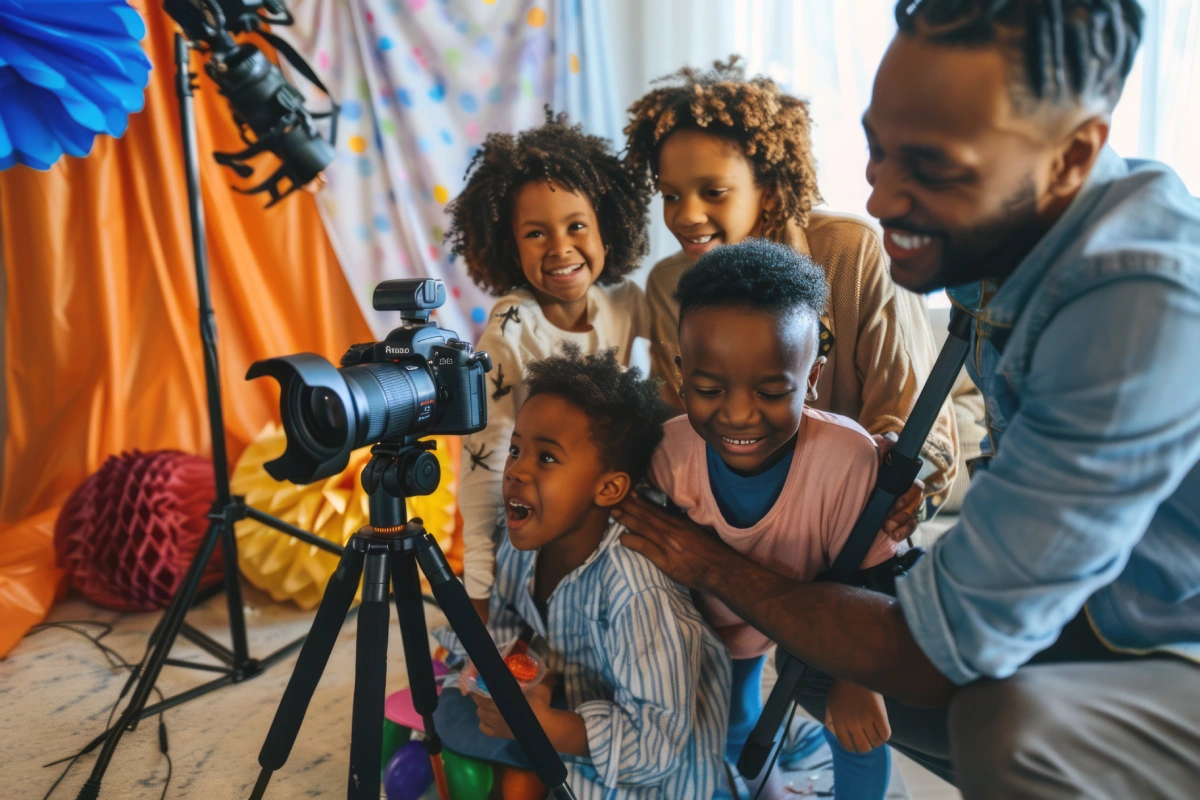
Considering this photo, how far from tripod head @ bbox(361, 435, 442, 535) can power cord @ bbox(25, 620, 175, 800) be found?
2.27ft

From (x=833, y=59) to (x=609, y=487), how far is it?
138cm

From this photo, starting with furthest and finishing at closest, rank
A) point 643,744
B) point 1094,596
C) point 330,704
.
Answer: point 330,704
point 643,744
point 1094,596

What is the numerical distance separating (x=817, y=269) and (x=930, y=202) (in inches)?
18.3

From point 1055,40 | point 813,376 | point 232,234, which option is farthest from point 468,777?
point 232,234

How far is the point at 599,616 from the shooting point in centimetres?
120

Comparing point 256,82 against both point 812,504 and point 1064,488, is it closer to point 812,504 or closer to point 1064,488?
point 812,504

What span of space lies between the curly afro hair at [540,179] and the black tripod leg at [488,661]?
2.61 feet

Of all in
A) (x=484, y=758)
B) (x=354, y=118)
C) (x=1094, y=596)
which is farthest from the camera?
(x=354, y=118)

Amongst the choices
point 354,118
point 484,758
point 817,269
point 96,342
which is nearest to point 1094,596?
point 817,269

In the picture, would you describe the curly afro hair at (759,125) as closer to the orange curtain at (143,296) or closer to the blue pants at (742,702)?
the blue pants at (742,702)

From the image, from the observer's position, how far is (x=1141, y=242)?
65 centimetres

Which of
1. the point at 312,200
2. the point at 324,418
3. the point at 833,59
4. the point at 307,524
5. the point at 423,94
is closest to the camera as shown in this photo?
the point at 324,418

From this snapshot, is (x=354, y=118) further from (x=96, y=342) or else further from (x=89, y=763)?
(x=89, y=763)

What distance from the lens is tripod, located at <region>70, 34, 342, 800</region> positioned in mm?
1386
